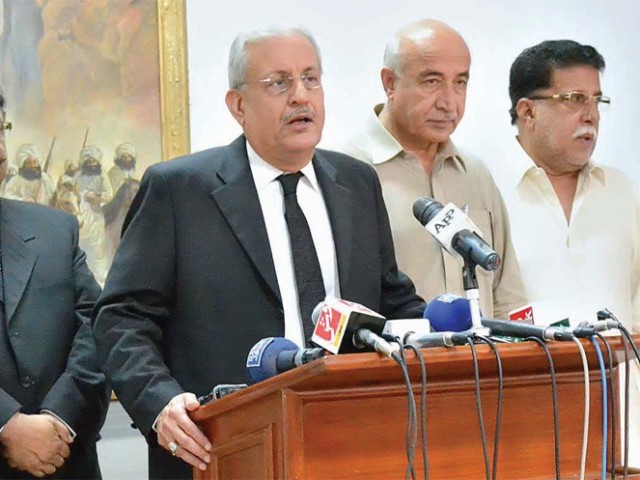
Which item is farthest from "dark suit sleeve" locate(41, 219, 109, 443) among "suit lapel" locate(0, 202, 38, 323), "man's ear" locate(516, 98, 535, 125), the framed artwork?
"man's ear" locate(516, 98, 535, 125)

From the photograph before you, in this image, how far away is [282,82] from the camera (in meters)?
3.01

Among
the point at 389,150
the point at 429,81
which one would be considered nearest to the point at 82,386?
the point at 389,150

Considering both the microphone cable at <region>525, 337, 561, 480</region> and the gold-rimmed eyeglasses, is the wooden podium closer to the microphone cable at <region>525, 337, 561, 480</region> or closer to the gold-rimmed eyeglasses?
the microphone cable at <region>525, 337, 561, 480</region>

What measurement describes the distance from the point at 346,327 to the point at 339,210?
0.98 meters

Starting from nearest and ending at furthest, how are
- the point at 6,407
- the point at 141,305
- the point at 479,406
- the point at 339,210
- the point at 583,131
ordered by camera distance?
1. the point at 479,406
2. the point at 141,305
3. the point at 339,210
4. the point at 6,407
5. the point at 583,131

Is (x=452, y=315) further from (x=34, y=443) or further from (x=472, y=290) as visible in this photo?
(x=34, y=443)

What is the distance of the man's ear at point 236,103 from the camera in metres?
3.11

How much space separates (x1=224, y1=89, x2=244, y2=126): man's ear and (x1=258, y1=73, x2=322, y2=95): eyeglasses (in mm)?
115

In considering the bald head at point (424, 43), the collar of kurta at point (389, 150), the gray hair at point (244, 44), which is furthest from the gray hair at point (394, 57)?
the gray hair at point (244, 44)

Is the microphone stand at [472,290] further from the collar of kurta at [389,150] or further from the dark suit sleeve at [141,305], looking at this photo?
the collar of kurta at [389,150]

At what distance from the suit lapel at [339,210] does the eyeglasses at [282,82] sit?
0.79ft

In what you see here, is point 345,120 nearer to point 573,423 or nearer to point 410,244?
point 410,244

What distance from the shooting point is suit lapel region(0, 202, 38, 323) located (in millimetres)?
3385

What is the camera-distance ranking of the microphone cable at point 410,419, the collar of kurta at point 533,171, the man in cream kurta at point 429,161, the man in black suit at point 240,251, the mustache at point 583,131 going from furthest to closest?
the collar of kurta at point 533,171, the mustache at point 583,131, the man in cream kurta at point 429,161, the man in black suit at point 240,251, the microphone cable at point 410,419
